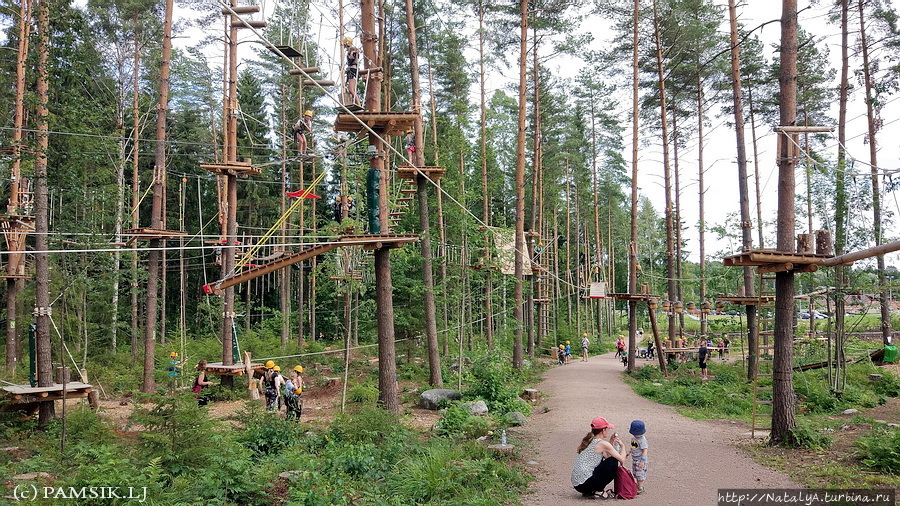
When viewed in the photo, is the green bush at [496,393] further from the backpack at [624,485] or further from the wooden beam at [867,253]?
the wooden beam at [867,253]

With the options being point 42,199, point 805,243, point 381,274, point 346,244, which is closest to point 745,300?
point 805,243

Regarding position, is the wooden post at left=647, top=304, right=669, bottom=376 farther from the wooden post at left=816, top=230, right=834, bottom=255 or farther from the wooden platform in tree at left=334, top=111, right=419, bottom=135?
the wooden platform in tree at left=334, top=111, right=419, bottom=135

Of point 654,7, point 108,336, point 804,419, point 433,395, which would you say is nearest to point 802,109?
point 654,7

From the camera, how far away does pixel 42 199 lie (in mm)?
11398

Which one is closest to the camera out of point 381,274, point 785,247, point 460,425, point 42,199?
point 785,247

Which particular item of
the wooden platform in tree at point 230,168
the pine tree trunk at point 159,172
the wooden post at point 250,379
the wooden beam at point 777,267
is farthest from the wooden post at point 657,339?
the pine tree trunk at point 159,172

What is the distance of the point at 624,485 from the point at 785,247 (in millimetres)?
5346

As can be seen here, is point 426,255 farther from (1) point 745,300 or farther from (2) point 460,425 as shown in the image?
(1) point 745,300

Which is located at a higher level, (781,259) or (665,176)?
(665,176)

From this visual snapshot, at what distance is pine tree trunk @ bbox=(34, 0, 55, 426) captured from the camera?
11.3 metres

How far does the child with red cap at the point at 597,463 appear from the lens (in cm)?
697

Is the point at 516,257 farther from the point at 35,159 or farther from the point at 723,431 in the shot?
the point at 35,159

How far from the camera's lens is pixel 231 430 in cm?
1015

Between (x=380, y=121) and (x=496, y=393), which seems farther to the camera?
→ (x=496, y=393)
